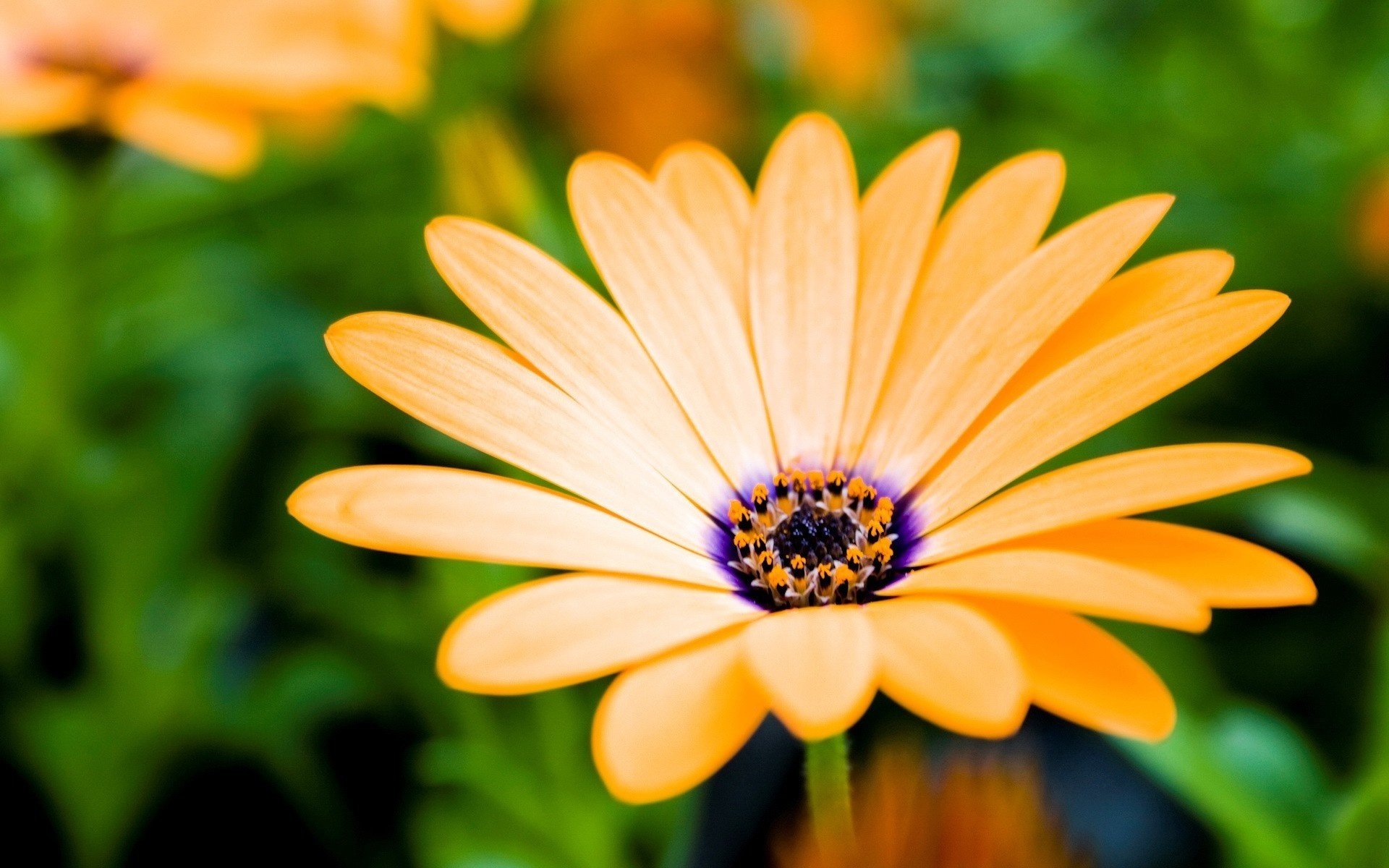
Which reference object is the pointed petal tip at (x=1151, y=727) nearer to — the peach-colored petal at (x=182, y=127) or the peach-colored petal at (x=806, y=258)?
the peach-colored petal at (x=806, y=258)

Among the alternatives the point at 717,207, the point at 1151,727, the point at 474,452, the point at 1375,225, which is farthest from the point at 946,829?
the point at 1375,225

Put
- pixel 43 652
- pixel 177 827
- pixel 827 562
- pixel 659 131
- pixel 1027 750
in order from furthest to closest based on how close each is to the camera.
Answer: pixel 659 131 → pixel 43 652 → pixel 177 827 → pixel 1027 750 → pixel 827 562

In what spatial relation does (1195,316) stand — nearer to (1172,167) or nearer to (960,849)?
(960,849)

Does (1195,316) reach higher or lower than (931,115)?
lower

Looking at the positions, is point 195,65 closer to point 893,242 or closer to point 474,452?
point 474,452

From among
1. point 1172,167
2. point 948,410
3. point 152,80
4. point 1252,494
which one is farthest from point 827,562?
point 1172,167

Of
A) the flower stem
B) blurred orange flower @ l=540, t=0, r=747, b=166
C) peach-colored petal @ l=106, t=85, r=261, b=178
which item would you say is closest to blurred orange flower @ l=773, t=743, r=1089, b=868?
the flower stem

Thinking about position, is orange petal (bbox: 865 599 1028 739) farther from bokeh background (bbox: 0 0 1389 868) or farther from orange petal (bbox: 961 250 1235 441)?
bokeh background (bbox: 0 0 1389 868)
